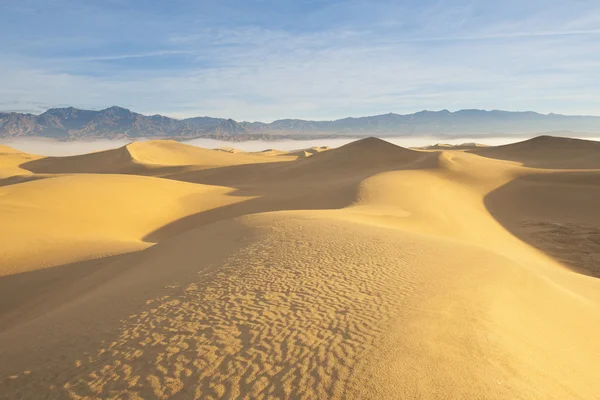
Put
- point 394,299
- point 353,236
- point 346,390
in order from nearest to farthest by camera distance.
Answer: point 346,390 → point 394,299 → point 353,236

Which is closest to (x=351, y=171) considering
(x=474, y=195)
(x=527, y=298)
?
(x=474, y=195)

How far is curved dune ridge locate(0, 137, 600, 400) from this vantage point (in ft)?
12.8

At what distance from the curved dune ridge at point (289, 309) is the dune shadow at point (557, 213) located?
0.16 m

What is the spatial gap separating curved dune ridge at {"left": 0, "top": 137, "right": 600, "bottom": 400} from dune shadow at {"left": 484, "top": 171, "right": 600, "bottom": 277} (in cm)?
16

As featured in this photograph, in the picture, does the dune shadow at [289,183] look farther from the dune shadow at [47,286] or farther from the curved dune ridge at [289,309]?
the dune shadow at [47,286]

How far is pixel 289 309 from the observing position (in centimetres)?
531

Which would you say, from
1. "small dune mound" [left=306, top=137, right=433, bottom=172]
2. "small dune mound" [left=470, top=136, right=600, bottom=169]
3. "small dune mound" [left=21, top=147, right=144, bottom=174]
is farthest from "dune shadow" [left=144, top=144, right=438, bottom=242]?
"small dune mound" [left=470, top=136, right=600, bottom=169]

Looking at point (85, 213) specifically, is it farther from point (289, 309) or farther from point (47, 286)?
point (289, 309)

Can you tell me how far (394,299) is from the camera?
Answer: 225 inches

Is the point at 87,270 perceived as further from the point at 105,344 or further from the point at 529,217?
the point at 529,217

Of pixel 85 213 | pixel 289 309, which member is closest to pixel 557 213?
pixel 289 309

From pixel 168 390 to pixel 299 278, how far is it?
10.1 ft

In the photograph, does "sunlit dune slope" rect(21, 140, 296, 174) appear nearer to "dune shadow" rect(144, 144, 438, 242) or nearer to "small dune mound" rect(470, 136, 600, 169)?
"dune shadow" rect(144, 144, 438, 242)

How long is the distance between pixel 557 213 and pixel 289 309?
808 inches
